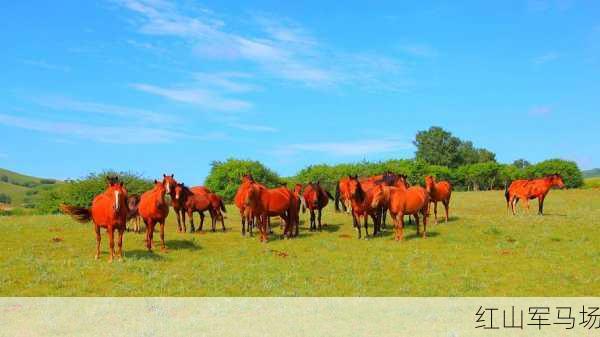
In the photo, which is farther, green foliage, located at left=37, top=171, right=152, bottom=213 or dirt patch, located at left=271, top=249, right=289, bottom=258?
green foliage, located at left=37, top=171, right=152, bottom=213

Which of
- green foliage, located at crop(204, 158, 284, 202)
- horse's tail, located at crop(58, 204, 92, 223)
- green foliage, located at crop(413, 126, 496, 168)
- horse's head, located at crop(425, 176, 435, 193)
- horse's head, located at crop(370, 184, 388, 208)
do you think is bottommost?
horse's tail, located at crop(58, 204, 92, 223)

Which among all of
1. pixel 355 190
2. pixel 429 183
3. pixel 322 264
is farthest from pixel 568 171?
pixel 322 264

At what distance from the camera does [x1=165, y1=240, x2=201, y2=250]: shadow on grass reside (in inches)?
813

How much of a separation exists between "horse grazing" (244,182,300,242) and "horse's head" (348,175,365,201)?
115 inches

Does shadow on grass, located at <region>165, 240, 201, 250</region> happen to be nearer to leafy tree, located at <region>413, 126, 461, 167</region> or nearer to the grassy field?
the grassy field

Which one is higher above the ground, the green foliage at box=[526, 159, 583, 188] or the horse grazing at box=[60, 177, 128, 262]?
the green foliage at box=[526, 159, 583, 188]

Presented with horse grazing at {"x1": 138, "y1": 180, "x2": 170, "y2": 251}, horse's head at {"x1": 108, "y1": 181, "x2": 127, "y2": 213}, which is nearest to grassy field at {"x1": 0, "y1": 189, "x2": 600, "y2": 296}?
horse grazing at {"x1": 138, "y1": 180, "x2": 170, "y2": 251}

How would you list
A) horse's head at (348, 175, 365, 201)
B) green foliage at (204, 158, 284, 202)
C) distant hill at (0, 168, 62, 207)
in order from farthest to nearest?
1. distant hill at (0, 168, 62, 207)
2. green foliage at (204, 158, 284, 202)
3. horse's head at (348, 175, 365, 201)

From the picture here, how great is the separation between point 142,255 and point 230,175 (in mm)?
48535

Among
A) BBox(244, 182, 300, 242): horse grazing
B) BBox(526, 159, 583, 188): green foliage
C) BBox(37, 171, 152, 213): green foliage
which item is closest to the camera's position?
BBox(244, 182, 300, 242): horse grazing

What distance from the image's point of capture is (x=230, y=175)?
6694 centimetres

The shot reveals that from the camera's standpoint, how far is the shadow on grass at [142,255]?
711 inches

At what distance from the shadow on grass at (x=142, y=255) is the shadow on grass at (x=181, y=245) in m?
1.26

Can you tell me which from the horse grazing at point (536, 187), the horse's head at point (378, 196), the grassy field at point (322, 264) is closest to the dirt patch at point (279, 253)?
the grassy field at point (322, 264)
